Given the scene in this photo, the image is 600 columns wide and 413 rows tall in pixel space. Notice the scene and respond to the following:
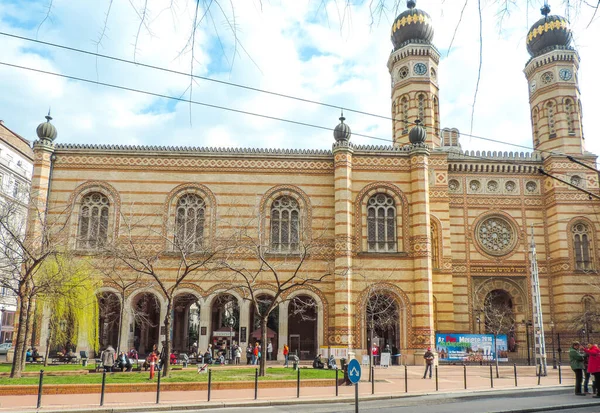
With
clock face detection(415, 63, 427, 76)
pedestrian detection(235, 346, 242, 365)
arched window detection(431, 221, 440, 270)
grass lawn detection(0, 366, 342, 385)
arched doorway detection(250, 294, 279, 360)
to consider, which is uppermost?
clock face detection(415, 63, 427, 76)

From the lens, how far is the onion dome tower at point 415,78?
37438 millimetres

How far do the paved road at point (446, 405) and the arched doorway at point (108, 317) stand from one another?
1471cm

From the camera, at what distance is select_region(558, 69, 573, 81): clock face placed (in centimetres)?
3669

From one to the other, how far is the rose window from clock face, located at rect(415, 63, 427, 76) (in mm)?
11468

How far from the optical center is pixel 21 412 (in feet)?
39.4

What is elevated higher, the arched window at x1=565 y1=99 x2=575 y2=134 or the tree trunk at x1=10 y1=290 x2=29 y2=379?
the arched window at x1=565 y1=99 x2=575 y2=134

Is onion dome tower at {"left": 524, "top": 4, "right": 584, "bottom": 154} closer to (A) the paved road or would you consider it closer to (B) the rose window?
(B) the rose window

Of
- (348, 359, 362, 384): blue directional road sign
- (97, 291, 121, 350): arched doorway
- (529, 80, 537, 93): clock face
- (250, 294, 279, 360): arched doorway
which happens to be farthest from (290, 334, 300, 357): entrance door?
(529, 80, 537, 93): clock face

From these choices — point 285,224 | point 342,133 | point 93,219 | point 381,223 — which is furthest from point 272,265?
point 93,219

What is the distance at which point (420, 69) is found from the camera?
38.0 m

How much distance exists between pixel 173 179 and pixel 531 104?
26.7 metres

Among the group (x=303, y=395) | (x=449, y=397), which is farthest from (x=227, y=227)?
(x=449, y=397)

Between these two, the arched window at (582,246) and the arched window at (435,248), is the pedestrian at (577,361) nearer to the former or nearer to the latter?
the arched window at (435,248)

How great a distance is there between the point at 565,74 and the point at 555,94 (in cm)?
163
